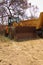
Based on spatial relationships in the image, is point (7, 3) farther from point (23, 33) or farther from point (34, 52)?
point (34, 52)

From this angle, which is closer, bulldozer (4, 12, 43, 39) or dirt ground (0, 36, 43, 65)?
dirt ground (0, 36, 43, 65)

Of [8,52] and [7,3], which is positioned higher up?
[7,3]

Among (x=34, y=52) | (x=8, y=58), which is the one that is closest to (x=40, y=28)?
(x=34, y=52)

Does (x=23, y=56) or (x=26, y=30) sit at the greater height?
(x=26, y=30)

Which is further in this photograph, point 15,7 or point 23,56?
point 15,7

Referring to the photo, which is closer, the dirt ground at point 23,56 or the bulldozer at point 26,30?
the dirt ground at point 23,56

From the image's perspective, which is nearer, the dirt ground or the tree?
the dirt ground

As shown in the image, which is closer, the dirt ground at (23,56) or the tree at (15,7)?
the dirt ground at (23,56)

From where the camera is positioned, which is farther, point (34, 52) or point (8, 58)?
point (34, 52)

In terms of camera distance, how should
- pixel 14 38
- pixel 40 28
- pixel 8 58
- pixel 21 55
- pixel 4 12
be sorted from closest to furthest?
pixel 8 58, pixel 21 55, pixel 14 38, pixel 40 28, pixel 4 12

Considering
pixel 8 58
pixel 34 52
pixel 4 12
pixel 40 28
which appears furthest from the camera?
pixel 4 12

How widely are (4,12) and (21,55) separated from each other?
657 centimetres

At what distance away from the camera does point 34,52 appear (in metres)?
4.54

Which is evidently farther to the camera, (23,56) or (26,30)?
(26,30)
